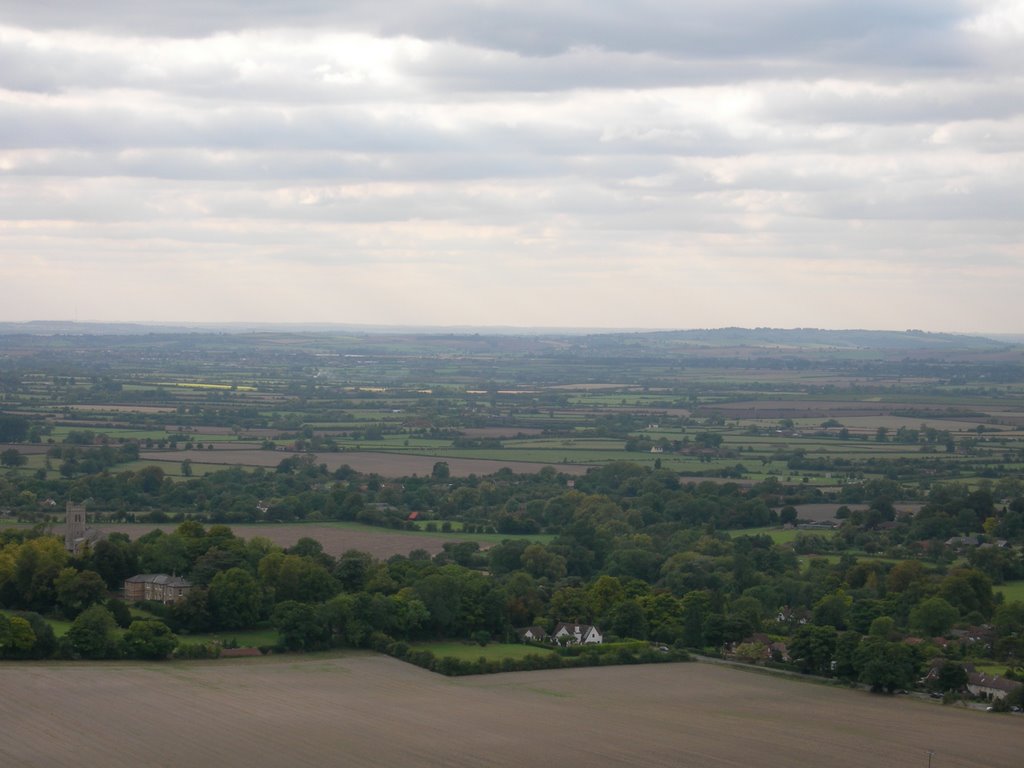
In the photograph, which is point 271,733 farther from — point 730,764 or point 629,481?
point 629,481

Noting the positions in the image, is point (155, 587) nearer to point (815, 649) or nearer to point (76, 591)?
point (76, 591)

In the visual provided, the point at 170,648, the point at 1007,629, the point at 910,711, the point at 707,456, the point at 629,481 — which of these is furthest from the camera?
the point at 707,456

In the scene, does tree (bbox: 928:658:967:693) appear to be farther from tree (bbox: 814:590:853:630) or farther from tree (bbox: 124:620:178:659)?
tree (bbox: 124:620:178:659)

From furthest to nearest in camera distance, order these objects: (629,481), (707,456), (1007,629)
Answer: (707,456), (629,481), (1007,629)

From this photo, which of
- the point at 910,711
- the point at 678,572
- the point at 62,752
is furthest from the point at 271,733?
the point at 678,572

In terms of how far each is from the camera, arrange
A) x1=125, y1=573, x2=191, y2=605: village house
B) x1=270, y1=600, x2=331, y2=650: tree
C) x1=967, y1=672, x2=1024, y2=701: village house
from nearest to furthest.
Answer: x1=967, y1=672, x2=1024, y2=701: village house
x1=270, y1=600, x2=331, y2=650: tree
x1=125, y1=573, x2=191, y2=605: village house

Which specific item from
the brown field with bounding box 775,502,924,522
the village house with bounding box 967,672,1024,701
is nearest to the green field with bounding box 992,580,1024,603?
the village house with bounding box 967,672,1024,701

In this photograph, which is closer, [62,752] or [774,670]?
[62,752]

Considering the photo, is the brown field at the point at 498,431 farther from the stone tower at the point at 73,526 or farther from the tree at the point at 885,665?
the tree at the point at 885,665
